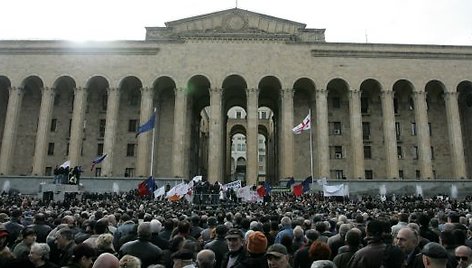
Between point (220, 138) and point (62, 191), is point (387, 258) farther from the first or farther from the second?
point (220, 138)

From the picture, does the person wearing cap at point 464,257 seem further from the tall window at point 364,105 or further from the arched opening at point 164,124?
the tall window at point 364,105

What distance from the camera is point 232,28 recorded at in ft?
143

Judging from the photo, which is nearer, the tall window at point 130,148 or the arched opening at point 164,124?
the arched opening at point 164,124

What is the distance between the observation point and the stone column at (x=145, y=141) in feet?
130

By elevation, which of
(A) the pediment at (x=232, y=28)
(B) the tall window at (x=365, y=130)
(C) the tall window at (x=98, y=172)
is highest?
(A) the pediment at (x=232, y=28)

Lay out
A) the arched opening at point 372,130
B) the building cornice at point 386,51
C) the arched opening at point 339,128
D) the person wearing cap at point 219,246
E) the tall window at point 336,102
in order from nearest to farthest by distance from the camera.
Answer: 1. the person wearing cap at point 219,246
2. the building cornice at point 386,51
3. the arched opening at point 339,128
4. the arched opening at point 372,130
5. the tall window at point 336,102

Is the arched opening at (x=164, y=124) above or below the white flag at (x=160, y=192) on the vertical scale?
above

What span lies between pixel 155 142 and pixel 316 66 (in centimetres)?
1998

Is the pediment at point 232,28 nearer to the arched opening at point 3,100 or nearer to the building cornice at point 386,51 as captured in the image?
the building cornice at point 386,51

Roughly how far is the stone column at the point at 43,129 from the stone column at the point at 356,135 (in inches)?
1292

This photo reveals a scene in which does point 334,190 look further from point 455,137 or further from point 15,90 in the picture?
point 15,90

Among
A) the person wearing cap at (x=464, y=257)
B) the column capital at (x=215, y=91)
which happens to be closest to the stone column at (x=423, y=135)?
the column capital at (x=215, y=91)

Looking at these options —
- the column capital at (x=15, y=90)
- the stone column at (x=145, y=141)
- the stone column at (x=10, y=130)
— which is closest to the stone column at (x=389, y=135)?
the stone column at (x=145, y=141)

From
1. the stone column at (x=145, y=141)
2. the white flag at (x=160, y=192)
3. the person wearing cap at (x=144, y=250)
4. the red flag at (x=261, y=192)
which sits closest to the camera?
the person wearing cap at (x=144, y=250)
